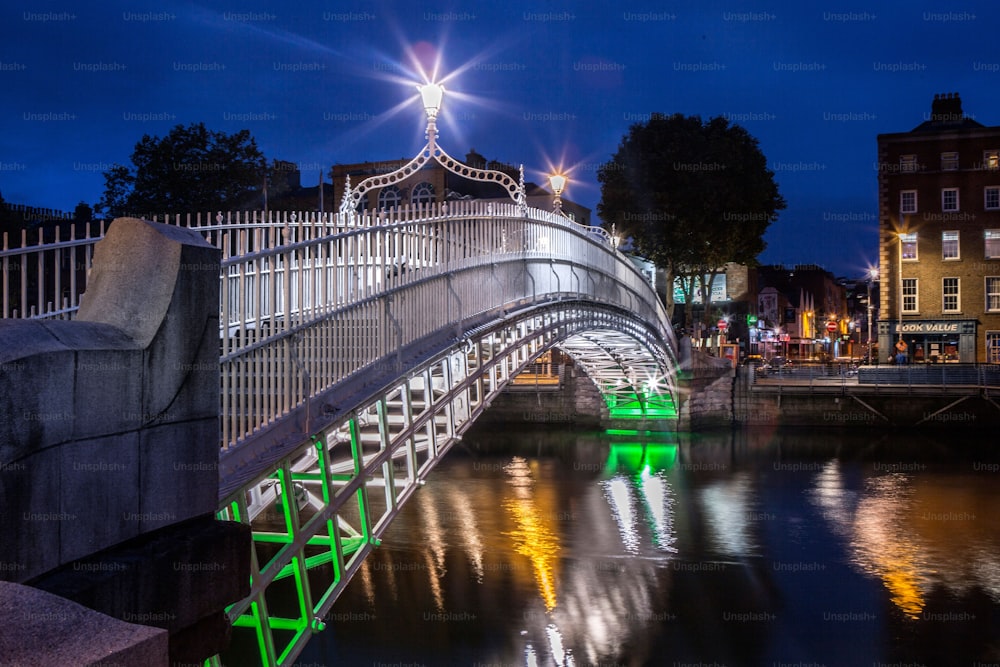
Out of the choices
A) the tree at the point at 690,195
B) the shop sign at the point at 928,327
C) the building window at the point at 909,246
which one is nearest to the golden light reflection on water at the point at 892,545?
the tree at the point at 690,195

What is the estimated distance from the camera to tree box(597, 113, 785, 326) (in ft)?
144

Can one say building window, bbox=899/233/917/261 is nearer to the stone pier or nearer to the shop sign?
the shop sign

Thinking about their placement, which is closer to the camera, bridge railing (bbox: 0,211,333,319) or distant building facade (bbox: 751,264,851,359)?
bridge railing (bbox: 0,211,333,319)

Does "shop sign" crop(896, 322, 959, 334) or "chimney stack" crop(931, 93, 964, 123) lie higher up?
"chimney stack" crop(931, 93, 964, 123)

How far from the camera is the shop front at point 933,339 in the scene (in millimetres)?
45094

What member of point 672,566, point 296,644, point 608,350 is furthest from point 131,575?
point 608,350

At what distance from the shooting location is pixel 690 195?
44.2m

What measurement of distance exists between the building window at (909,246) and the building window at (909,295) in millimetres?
1129

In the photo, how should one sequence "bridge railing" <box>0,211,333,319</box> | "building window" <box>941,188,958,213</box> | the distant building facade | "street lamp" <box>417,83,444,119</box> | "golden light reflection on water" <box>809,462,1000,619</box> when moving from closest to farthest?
1. "bridge railing" <box>0,211,333,319</box>
2. "street lamp" <box>417,83,444,119</box>
3. "golden light reflection on water" <box>809,462,1000,619</box>
4. "building window" <box>941,188,958,213</box>
5. the distant building facade

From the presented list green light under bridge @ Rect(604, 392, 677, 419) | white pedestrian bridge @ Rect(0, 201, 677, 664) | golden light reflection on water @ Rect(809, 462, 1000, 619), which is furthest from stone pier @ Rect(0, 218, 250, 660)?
green light under bridge @ Rect(604, 392, 677, 419)

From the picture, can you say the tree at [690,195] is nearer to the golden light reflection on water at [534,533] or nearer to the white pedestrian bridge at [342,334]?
the golden light reflection on water at [534,533]

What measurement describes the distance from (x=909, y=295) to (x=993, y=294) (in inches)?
144

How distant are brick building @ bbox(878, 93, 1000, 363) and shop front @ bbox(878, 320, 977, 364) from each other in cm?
5

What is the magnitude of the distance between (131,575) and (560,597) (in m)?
12.4
